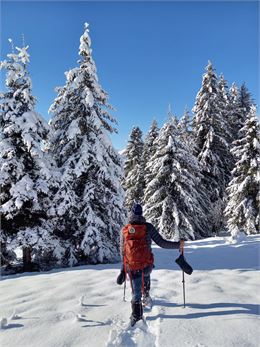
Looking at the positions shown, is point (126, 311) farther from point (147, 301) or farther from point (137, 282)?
point (137, 282)

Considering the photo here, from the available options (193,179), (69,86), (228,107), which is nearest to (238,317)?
(69,86)

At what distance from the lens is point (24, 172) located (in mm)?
12211

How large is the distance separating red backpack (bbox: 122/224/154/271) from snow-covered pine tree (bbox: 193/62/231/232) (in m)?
20.4

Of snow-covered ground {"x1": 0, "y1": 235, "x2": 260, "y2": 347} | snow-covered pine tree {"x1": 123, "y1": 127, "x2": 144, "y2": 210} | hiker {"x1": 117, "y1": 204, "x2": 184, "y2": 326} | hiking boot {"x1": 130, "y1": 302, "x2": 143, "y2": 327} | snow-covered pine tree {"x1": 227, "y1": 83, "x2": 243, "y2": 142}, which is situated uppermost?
snow-covered pine tree {"x1": 227, "y1": 83, "x2": 243, "y2": 142}

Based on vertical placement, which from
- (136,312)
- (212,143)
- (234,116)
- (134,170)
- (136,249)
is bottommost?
(136,312)

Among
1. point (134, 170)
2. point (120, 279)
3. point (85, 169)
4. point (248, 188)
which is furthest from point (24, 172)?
point (134, 170)

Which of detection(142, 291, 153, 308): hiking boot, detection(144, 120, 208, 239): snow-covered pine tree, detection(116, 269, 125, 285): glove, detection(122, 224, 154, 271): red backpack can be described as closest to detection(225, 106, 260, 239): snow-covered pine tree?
detection(144, 120, 208, 239): snow-covered pine tree

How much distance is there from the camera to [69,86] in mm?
14172

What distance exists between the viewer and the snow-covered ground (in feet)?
13.9

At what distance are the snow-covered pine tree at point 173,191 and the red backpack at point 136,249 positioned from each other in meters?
14.7

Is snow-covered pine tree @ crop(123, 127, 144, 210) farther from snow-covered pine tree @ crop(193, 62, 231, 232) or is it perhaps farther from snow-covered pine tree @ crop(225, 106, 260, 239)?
snow-covered pine tree @ crop(225, 106, 260, 239)

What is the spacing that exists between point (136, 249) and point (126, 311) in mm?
1252

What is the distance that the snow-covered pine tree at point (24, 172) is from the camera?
11539mm

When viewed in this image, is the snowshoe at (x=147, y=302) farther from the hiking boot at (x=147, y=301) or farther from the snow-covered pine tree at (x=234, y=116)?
the snow-covered pine tree at (x=234, y=116)
